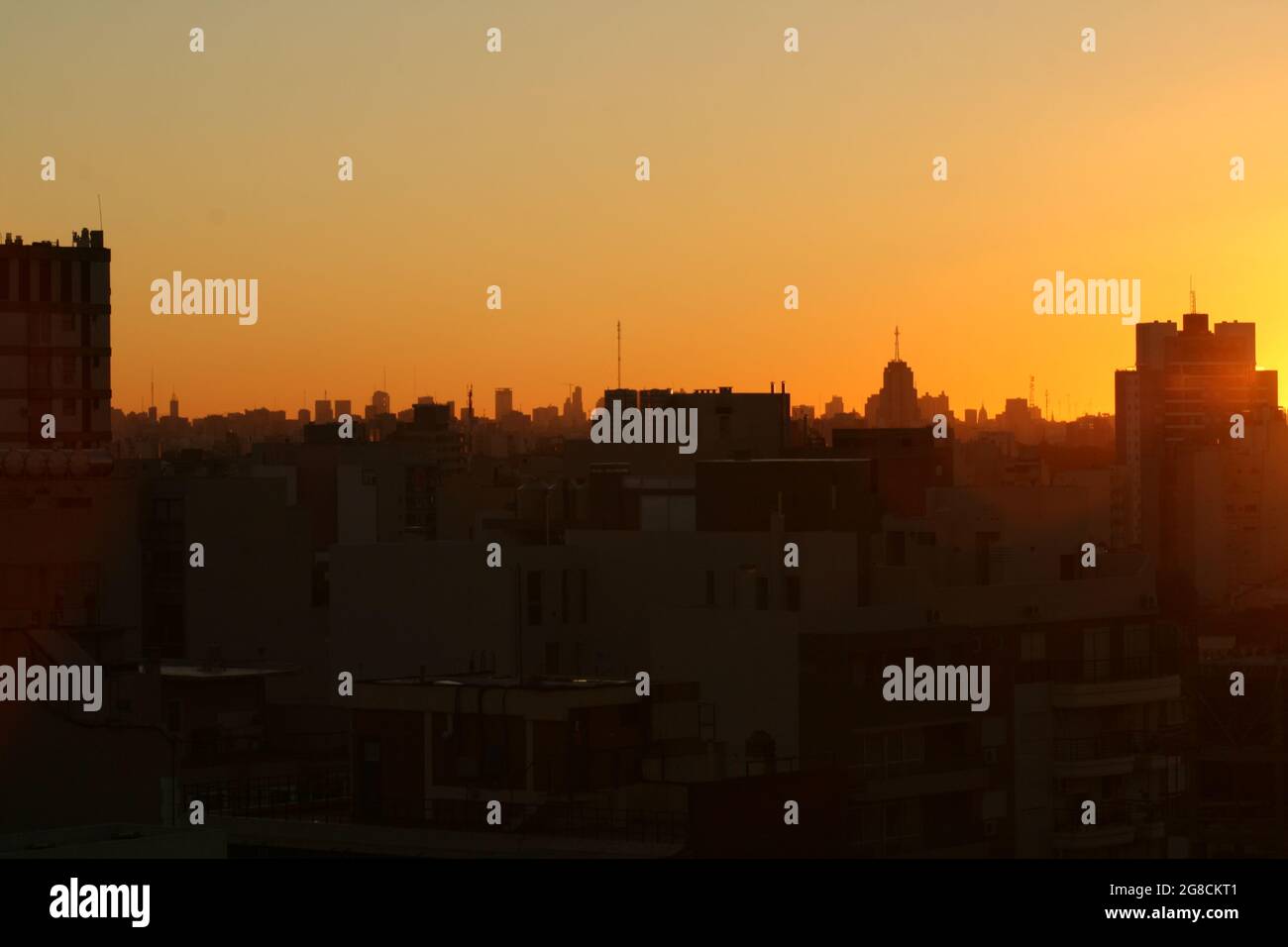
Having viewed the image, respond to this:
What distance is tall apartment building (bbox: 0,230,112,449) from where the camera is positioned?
246 ft

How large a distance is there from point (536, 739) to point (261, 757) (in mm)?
10581

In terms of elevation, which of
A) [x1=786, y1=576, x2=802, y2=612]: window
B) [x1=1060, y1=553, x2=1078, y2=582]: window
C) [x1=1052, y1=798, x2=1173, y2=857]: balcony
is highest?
[x1=1060, y1=553, x2=1078, y2=582]: window

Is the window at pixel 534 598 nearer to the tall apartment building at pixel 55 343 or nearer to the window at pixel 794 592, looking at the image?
the window at pixel 794 592

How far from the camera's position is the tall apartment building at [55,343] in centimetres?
7512

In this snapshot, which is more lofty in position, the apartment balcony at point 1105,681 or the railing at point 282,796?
the apartment balcony at point 1105,681

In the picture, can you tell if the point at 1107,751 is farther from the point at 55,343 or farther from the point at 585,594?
the point at 55,343

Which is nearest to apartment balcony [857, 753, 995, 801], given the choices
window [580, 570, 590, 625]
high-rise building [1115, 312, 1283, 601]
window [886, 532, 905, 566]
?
window [886, 532, 905, 566]

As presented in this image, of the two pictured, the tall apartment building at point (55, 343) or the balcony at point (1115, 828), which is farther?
the tall apartment building at point (55, 343)

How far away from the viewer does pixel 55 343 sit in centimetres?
7644

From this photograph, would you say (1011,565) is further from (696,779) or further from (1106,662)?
(696,779)

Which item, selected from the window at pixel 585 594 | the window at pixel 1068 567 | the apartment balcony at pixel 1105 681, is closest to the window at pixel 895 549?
the window at pixel 1068 567

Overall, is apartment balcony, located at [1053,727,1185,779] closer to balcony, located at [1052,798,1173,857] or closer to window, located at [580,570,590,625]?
balcony, located at [1052,798,1173,857]
